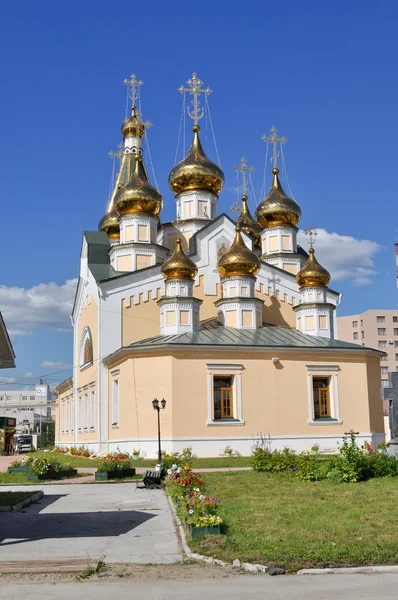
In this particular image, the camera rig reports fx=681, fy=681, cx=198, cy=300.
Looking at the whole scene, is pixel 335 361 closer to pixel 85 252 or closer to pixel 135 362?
pixel 135 362

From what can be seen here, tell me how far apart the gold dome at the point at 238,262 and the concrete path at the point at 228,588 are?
22.5 meters

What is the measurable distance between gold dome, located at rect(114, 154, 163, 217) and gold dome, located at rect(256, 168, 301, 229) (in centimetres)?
602

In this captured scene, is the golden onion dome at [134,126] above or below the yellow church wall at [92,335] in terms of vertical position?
above

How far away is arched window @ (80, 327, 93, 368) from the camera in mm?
31672

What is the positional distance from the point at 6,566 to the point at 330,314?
24.6 metres

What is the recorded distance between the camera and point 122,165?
42.9 meters

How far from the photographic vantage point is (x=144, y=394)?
25281mm

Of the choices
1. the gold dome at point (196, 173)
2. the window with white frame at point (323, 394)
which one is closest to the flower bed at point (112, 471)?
the window with white frame at point (323, 394)

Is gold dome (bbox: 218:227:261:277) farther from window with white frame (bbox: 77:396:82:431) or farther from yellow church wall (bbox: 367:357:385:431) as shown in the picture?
window with white frame (bbox: 77:396:82:431)

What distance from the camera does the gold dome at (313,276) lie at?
3050 centimetres

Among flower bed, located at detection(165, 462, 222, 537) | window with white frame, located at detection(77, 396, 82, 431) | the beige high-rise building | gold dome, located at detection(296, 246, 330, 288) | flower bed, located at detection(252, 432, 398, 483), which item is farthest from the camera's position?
the beige high-rise building

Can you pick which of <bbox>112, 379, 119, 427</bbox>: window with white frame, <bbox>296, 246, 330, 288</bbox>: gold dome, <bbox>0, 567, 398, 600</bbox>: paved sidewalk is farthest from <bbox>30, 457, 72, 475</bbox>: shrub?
<bbox>296, 246, 330, 288</bbox>: gold dome

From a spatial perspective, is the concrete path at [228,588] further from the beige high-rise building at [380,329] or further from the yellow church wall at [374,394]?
the beige high-rise building at [380,329]

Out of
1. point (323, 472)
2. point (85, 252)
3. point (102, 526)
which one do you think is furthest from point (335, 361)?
point (102, 526)
